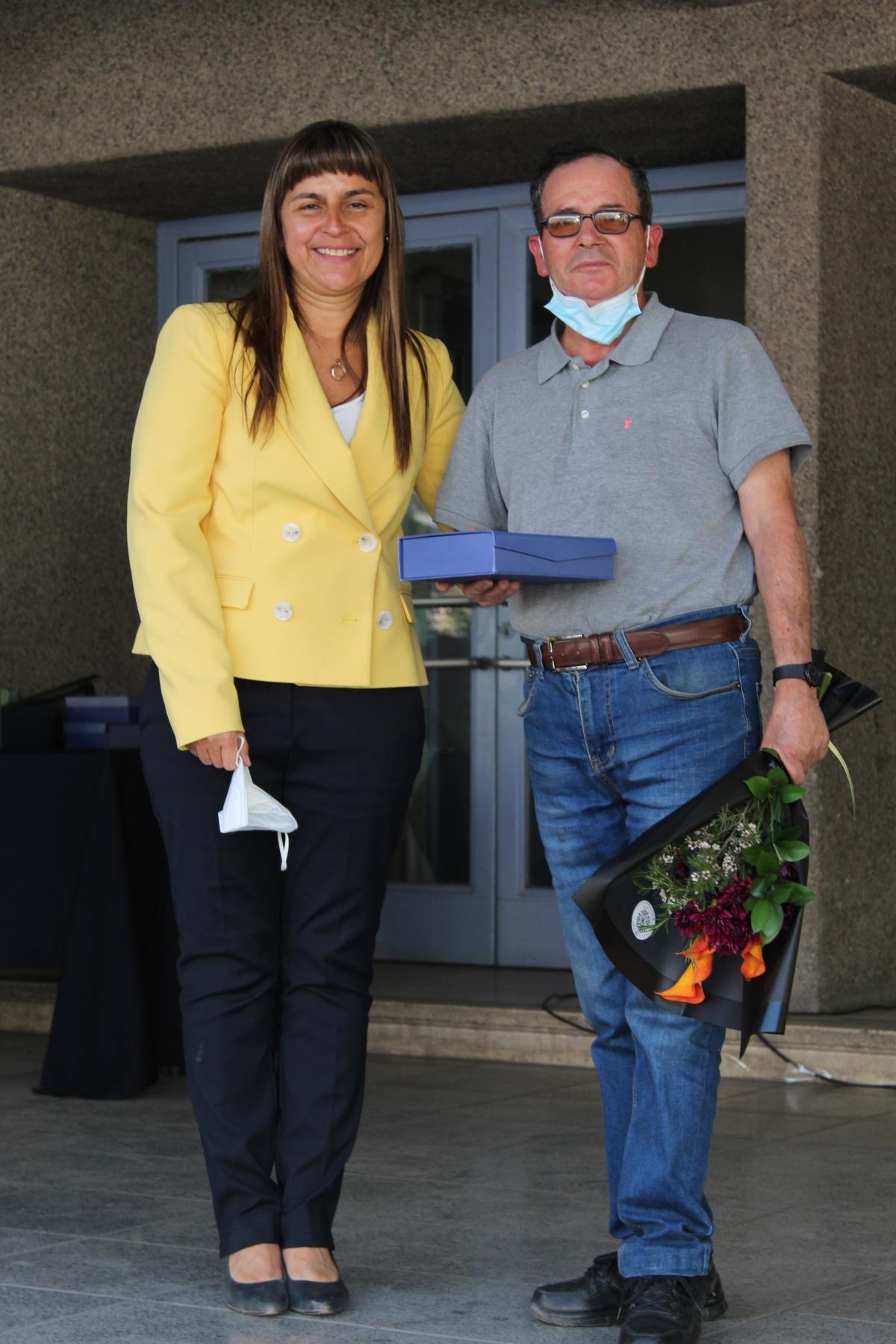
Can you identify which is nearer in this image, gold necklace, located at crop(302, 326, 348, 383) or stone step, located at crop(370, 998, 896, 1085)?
gold necklace, located at crop(302, 326, 348, 383)

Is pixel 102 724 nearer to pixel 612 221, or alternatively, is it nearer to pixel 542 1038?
pixel 542 1038

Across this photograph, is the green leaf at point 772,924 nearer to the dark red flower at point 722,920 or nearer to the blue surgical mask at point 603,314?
the dark red flower at point 722,920

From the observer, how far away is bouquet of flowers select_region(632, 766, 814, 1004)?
2.47 meters

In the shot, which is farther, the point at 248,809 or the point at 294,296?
the point at 294,296

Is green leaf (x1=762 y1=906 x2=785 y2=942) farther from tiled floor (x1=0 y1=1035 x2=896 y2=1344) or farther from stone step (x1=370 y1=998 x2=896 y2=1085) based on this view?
stone step (x1=370 y1=998 x2=896 y2=1085)

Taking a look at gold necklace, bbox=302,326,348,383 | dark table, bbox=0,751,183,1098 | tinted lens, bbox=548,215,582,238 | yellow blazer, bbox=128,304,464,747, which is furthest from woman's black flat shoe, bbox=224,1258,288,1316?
dark table, bbox=0,751,183,1098

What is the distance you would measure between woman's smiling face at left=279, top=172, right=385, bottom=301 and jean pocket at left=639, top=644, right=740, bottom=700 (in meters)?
0.75

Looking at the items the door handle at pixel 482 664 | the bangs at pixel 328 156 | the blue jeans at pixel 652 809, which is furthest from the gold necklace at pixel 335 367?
the door handle at pixel 482 664

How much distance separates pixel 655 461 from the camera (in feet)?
8.73

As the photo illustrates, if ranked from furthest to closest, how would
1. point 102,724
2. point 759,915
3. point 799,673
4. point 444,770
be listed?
point 444,770 < point 102,724 < point 799,673 < point 759,915

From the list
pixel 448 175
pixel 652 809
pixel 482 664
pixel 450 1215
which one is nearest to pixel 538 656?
pixel 652 809

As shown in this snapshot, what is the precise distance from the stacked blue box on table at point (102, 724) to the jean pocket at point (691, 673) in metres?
2.44

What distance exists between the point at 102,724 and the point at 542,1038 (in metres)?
1.44

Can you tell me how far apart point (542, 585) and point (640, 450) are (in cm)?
24
